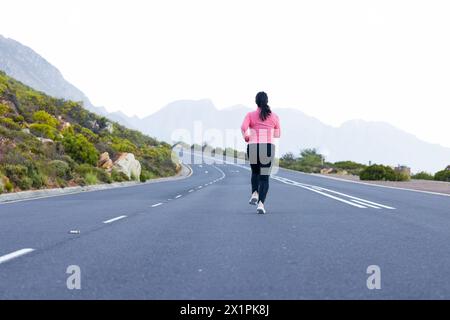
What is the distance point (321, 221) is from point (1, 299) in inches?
263

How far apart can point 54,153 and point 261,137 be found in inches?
845

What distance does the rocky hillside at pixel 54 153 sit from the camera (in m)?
22.4

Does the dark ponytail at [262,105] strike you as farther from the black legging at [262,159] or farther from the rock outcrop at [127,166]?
the rock outcrop at [127,166]

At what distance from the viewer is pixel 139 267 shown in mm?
5539

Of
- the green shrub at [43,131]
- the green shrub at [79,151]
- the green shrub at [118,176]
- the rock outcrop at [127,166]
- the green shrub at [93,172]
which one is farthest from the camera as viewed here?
the rock outcrop at [127,166]

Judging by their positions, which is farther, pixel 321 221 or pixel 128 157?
pixel 128 157

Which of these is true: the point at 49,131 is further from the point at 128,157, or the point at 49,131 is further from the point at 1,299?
the point at 1,299

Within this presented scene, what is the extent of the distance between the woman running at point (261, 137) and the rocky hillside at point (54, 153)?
1096 cm

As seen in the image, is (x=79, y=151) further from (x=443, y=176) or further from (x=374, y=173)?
(x=443, y=176)

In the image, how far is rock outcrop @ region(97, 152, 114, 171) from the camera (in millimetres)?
35625

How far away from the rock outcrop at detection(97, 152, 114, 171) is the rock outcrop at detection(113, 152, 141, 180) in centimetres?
50

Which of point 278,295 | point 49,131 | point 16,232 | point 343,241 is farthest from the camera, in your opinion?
point 49,131

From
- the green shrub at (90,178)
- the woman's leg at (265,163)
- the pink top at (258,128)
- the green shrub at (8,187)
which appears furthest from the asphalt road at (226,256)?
the green shrub at (90,178)
